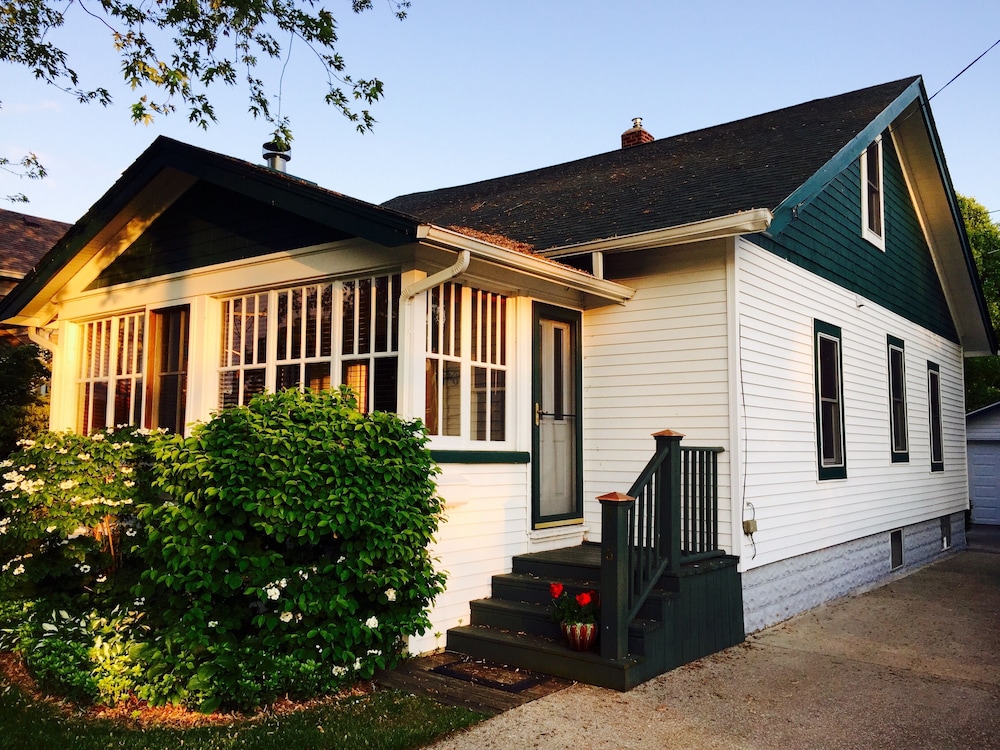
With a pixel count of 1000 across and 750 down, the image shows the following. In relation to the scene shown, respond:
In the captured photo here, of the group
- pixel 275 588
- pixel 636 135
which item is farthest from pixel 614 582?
pixel 636 135

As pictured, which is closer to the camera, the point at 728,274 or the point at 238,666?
the point at 238,666

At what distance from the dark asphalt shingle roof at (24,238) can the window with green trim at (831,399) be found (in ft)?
44.4

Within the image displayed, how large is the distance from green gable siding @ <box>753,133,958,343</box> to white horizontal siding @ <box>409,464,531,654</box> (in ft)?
10.6

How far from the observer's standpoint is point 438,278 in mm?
5469

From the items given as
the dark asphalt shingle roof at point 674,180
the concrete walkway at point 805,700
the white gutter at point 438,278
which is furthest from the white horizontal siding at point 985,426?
the white gutter at point 438,278

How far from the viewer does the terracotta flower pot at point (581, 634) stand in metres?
5.22

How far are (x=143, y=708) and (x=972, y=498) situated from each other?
19.0m

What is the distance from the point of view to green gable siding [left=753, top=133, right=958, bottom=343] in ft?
27.0

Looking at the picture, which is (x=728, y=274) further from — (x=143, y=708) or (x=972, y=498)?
(x=972, y=498)

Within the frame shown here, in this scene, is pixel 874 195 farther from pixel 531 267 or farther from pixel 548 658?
pixel 548 658

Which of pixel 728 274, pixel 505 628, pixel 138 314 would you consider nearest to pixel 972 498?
pixel 728 274

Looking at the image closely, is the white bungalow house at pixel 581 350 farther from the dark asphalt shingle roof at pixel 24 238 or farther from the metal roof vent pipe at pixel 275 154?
the dark asphalt shingle roof at pixel 24 238

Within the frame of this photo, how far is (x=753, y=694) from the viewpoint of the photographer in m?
5.05

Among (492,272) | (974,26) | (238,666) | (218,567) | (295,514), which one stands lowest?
(238,666)
